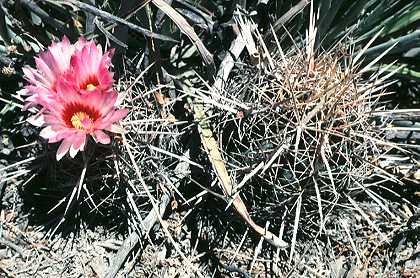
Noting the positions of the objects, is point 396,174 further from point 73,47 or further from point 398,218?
point 73,47

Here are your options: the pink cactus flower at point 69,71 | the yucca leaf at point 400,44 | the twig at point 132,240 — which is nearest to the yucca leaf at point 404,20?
the yucca leaf at point 400,44

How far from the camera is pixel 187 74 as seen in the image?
6.73 ft

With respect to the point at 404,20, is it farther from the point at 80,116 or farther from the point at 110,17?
the point at 80,116

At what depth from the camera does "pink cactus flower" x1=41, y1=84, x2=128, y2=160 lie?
5.04 feet

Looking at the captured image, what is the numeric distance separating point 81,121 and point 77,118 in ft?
0.05

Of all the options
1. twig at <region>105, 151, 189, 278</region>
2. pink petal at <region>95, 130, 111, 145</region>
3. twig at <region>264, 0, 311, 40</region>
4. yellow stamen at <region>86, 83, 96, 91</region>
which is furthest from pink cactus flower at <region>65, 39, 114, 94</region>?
twig at <region>264, 0, 311, 40</region>

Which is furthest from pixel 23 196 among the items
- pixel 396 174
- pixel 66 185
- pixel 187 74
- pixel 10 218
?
pixel 396 174

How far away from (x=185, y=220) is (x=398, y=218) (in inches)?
27.2

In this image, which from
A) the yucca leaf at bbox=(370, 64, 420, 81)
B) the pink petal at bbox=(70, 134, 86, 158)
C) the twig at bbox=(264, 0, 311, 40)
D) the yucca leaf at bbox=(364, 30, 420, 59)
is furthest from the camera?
the yucca leaf at bbox=(370, 64, 420, 81)

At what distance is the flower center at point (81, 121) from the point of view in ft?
5.13

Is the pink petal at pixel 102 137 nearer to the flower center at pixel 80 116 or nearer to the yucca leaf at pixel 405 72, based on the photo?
the flower center at pixel 80 116

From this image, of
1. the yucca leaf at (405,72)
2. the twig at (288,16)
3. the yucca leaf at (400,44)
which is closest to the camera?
the twig at (288,16)

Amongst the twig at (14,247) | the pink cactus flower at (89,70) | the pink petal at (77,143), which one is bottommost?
the twig at (14,247)

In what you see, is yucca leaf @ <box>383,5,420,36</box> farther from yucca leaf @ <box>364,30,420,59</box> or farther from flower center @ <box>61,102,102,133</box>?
flower center @ <box>61,102,102,133</box>
